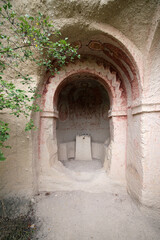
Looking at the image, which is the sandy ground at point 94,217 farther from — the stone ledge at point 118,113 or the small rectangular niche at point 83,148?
the small rectangular niche at point 83,148

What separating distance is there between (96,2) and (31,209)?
436cm

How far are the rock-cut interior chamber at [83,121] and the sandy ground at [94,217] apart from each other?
8.61ft

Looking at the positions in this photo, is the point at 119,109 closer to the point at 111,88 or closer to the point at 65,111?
the point at 111,88

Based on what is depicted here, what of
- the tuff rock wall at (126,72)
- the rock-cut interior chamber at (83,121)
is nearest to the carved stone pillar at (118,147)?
the tuff rock wall at (126,72)

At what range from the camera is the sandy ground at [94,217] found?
2.14 meters

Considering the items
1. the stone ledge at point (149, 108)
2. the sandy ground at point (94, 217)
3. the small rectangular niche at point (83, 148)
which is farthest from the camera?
the small rectangular niche at point (83, 148)

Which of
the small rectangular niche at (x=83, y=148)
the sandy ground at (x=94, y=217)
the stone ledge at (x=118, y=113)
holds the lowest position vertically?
the sandy ground at (x=94, y=217)

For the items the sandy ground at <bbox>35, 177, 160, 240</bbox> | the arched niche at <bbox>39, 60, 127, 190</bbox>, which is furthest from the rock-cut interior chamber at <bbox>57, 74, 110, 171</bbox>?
the sandy ground at <bbox>35, 177, 160, 240</bbox>

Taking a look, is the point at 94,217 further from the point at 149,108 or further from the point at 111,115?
the point at 149,108

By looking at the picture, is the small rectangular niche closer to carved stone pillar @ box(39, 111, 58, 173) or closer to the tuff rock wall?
carved stone pillar @ box(39, 111, 58, 173)

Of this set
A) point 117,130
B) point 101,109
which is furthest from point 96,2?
point 101,109

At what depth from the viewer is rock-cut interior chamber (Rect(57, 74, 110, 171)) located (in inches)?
227

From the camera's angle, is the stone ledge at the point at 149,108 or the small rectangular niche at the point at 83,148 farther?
the small rectangular niche at the point at 83,148

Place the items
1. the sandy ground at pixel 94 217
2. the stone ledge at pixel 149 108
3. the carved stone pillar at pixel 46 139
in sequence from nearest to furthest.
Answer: the sandy ground at pixel 94 217 < the stone ledge at pixel 149 108 < the carved stone pillar at pixel 46 139
